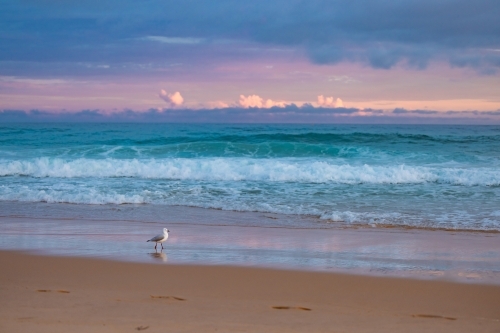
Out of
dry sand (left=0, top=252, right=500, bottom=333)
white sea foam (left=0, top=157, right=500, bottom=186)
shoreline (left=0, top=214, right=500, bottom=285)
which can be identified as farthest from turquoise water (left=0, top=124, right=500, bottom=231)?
dry sand (left=0, top=252, right=500, bottom=333)

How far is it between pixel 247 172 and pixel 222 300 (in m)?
12.2

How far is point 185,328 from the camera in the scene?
14.0ft

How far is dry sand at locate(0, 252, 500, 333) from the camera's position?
4402 mm

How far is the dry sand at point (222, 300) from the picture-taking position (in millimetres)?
4402

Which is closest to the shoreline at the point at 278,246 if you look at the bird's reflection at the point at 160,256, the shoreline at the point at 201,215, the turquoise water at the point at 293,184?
the bird's reflection at the point at 160,256

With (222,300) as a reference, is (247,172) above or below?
above

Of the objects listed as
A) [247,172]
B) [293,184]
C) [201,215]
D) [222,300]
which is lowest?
[201,215]

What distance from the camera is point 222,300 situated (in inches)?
205

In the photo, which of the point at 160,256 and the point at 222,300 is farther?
the point at 160,256

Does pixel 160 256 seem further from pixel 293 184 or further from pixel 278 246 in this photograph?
pixel 293 184

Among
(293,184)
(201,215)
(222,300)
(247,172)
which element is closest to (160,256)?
(222,300)

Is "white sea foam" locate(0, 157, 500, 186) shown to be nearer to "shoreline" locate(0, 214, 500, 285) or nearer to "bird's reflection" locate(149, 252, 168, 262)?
"shoreline" locate(0, 214, 500, 285)

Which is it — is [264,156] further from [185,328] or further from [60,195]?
[185,328]

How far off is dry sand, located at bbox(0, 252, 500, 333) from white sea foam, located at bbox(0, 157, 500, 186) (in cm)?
1016
